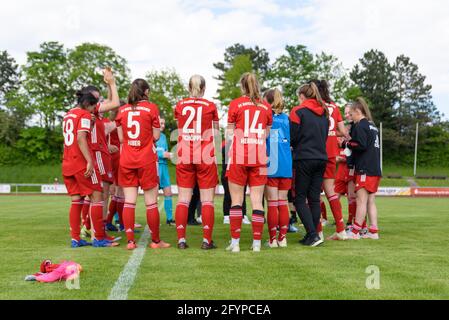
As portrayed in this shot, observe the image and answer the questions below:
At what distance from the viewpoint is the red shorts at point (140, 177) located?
661cm

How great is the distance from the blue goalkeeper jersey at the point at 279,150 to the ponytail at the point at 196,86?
1158 mm

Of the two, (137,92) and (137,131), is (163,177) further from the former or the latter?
(137,92)

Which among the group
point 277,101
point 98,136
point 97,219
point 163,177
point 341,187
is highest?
point 277,101

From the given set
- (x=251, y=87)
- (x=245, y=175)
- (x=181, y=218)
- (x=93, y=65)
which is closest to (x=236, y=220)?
(x=245, y=175)

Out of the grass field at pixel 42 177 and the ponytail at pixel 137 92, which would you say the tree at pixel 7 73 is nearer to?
the grass field at pixel 42 177

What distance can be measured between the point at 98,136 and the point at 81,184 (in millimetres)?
1136

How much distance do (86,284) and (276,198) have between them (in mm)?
3294

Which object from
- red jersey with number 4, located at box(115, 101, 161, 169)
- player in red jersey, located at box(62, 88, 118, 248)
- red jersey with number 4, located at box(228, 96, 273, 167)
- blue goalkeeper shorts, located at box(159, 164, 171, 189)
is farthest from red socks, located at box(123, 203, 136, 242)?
blue goalkeeper shorts, located at box(159, 164, 171, 189)

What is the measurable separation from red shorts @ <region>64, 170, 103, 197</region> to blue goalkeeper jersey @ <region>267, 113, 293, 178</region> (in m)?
2.51

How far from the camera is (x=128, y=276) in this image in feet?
15.3

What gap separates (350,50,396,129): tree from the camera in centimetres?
6912

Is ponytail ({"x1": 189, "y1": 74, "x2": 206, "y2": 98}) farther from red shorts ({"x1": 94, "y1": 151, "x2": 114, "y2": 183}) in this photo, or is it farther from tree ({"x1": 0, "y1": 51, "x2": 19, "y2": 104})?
tree ({"x1": 0, "y1": 51, "x2": 19, "y2": 104})

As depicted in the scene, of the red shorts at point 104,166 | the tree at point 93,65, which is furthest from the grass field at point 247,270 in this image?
the tree at point 93,65
